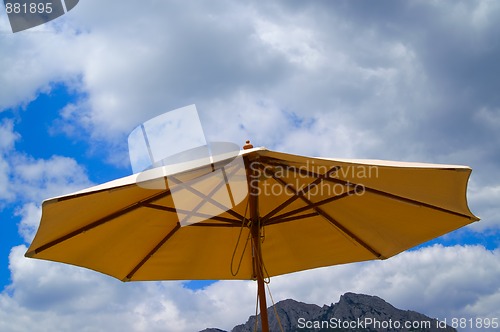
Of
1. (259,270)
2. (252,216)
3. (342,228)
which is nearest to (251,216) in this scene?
(252,216)

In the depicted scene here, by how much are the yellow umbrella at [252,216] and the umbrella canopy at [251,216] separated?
1 cm

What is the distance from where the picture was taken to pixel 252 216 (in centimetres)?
517

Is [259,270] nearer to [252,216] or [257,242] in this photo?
[257,242]

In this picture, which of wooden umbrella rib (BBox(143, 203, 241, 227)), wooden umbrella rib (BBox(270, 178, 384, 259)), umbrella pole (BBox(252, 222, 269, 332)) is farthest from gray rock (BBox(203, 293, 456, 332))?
umbrella pole (BBox(252, 222, 269, 332))

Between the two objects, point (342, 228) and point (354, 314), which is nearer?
point (342, 228)

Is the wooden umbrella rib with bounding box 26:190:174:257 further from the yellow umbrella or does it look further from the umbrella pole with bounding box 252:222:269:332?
the umbrella pole with bounding box 252:222:269:332

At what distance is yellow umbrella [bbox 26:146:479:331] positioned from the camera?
407cm

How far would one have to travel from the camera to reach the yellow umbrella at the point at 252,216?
4066mm

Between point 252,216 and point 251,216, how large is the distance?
1 centimetres

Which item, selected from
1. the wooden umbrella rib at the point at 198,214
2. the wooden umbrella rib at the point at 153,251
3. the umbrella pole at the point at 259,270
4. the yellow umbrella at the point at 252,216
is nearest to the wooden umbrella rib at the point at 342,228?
the yellow umbrella at the point at 252,216

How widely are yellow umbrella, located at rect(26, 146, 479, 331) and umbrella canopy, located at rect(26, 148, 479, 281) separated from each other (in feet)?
0.04

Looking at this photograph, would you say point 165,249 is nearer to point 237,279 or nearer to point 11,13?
point 237,279

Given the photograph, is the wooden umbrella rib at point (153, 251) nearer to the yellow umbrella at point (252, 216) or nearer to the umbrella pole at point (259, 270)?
the yellow umbrella at point (252, 216)

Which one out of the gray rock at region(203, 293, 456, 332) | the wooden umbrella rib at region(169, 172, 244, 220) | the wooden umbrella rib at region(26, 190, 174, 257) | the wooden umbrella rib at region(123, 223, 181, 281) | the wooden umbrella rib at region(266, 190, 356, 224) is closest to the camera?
the wooden umbrella rib at region(26, 190, 174, 257)
